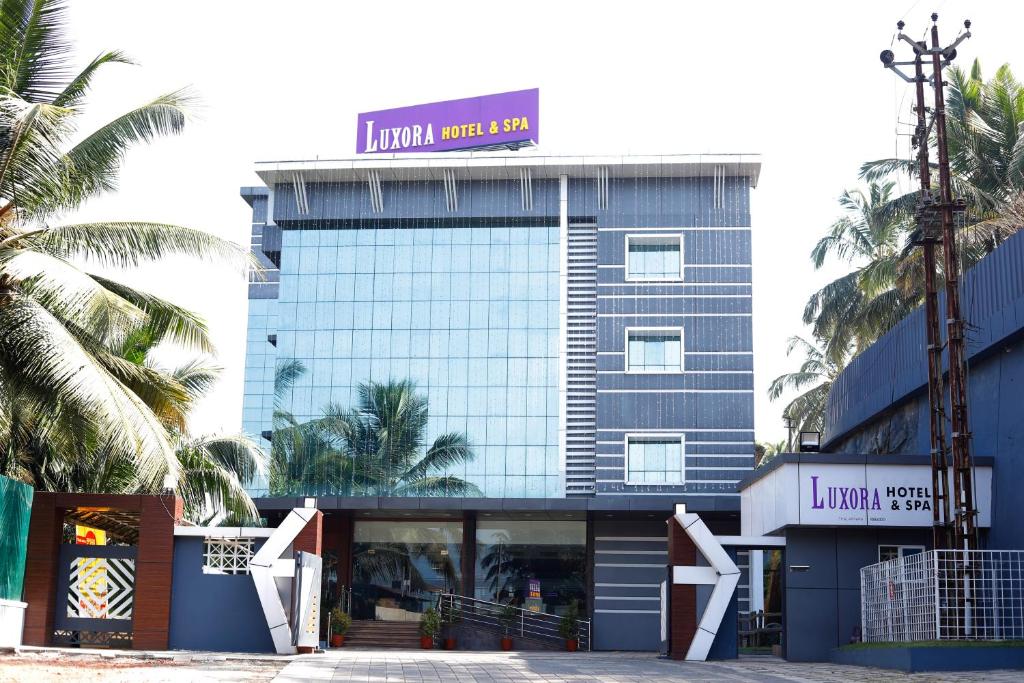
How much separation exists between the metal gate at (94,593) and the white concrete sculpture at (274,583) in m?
2.40

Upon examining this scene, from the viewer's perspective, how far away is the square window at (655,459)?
34.9m

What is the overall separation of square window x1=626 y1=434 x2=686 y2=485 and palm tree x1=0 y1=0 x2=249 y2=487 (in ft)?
56.6

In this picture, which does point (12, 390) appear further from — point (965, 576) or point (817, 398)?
point (817, 398)

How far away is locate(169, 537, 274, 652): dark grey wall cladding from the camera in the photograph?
73.4 ft

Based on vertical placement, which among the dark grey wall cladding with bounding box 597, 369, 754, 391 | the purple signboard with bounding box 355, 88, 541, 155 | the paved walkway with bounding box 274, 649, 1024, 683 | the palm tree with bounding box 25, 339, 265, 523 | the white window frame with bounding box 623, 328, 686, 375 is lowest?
the paved walkway with bounding box 274, 649, 1024, 683

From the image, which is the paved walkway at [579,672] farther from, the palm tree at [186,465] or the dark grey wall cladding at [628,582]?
the dark grey wall cladding at [628,582]

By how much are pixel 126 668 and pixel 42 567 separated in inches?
286

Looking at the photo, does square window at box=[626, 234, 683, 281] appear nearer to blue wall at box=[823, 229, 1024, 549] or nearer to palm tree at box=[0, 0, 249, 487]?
blue wall at box=[823, 229, 1024, 549]

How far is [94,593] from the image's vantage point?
22453 millimetres

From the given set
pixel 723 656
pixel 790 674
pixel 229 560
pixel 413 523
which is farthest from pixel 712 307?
pixel 790 674

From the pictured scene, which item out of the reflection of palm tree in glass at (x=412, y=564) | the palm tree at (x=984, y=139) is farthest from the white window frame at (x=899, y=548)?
the reflection of palm tree in glass at (x=412, y=564)

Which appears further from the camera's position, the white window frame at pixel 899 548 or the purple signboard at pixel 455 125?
the purple signboard at pixel 455 125

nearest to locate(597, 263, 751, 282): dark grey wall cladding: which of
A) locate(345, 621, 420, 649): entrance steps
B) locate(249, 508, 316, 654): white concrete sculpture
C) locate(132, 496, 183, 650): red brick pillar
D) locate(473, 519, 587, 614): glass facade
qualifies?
locate(473, 519, 587, 614): glass facade

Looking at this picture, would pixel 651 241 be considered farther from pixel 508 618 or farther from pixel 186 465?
pixel 186 465
